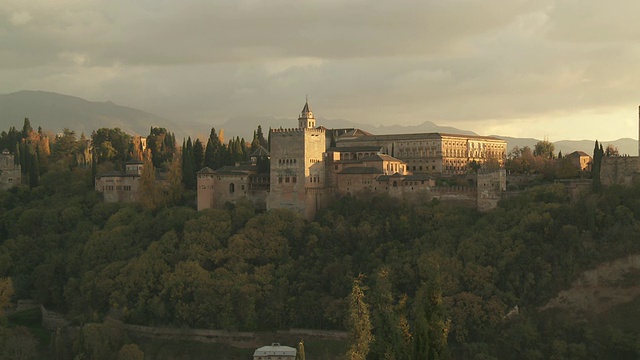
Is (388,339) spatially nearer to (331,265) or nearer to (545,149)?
(331,265)

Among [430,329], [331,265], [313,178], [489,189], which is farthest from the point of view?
[313,178]

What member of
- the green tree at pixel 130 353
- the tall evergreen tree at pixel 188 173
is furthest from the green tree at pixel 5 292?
the tall evergreen tree at pixel 188 173

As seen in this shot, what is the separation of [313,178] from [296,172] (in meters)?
1.13

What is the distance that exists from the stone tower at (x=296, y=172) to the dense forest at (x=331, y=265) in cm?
100

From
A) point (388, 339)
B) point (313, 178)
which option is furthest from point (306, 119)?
point (388, 339)

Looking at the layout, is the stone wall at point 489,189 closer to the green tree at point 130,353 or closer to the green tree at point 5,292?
the green tree at point 130,353

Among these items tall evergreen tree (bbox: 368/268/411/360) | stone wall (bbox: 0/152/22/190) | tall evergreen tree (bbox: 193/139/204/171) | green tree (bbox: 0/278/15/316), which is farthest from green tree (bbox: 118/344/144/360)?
stone wall (bbox: 0/152/22/190)

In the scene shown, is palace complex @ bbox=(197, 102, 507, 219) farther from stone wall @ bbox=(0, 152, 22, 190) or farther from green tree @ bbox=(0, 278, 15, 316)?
stone wall @ bbox=(0, 152, 22, 190)

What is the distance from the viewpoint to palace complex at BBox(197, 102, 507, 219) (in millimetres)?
51750

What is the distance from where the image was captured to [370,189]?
52.9 metres

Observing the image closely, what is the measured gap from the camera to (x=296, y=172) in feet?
174

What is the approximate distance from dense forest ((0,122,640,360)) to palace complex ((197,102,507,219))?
0.98 meters

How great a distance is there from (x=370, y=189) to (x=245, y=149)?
1500 centimetres

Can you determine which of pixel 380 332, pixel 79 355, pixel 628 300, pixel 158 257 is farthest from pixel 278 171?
pixel 380 332
